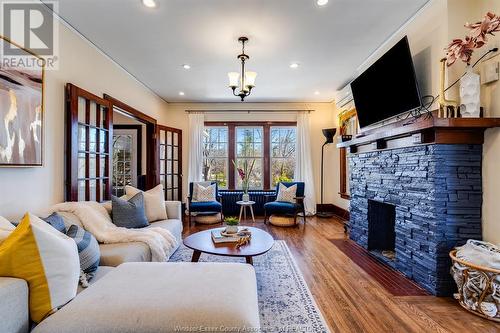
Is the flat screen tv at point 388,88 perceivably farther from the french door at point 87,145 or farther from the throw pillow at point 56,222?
the french door at point 87,145

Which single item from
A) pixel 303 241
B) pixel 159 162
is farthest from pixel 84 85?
pixel 303 241

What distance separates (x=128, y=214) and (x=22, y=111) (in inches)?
55.1

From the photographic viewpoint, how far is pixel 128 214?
3047mm

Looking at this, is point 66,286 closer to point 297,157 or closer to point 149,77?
point 149,77

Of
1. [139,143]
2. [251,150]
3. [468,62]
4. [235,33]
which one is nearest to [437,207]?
[468,62]

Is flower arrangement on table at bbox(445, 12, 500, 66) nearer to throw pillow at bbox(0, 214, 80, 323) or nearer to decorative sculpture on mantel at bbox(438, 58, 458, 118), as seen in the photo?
decorative sculpture on mantel at bbox(438, 58, 458, 118)

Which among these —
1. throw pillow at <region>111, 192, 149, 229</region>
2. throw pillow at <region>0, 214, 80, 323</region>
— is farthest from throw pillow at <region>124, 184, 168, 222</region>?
throw pillow at <region>0, 214, 80, 323</region>

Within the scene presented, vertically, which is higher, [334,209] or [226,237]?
[226,237]

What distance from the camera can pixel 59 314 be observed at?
1223 mm

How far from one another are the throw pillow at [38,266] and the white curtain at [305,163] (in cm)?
523

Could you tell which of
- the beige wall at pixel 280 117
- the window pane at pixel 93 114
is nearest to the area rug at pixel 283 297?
the window pane at pixel 93 114

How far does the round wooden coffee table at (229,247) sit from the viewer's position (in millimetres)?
2367

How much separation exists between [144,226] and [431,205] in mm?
3021

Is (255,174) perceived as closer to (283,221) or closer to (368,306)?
(283,221)
